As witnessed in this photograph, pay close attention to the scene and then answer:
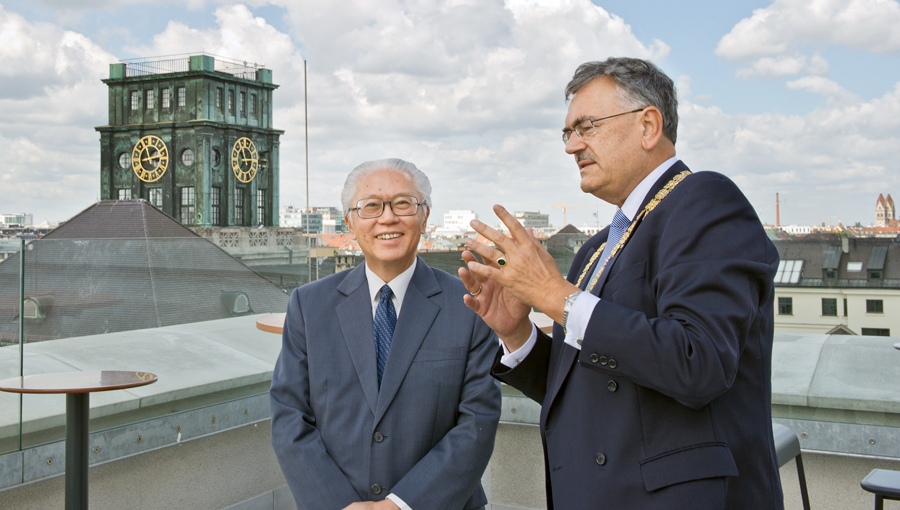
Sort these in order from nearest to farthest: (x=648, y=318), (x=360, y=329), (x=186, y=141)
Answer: (x=648, y=318) → (x=360, y=329) → (x=186, y=141)

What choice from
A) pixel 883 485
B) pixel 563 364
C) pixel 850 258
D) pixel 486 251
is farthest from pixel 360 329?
pixel 850 258

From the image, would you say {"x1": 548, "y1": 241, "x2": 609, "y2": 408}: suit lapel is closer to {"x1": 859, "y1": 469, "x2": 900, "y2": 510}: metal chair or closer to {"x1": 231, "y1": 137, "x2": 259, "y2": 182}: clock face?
{"x1": 859, "y1": 469, "x2": 900, "y2": 510}: metal chair

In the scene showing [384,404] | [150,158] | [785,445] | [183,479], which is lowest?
[183,479]

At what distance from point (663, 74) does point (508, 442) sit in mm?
2277

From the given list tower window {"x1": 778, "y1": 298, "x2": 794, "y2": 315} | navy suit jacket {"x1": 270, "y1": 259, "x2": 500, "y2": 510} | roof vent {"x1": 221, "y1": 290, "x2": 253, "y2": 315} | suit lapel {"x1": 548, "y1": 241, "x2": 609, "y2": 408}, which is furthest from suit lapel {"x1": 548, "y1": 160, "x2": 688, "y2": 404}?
tower window {"x1": 778, "y1": 298, "x2": 794, "y2": 315}

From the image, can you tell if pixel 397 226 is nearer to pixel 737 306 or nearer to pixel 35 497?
pixel 737 306

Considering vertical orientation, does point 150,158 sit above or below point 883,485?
above

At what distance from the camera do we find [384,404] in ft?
6.44

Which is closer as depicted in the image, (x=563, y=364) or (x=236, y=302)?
(x=563, y=364)

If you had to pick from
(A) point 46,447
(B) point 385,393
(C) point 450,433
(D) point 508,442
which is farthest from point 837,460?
(A) point 46,447

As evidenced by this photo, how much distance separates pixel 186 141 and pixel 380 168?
42.3 metres

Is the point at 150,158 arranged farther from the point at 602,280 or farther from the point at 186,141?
the point at 602,280

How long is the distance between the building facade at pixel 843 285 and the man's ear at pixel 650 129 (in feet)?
17.0

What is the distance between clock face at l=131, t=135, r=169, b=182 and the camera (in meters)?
41.2
